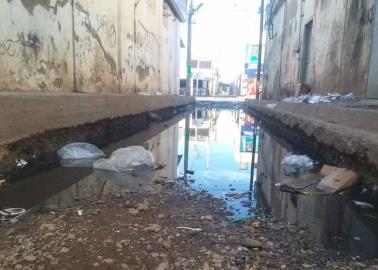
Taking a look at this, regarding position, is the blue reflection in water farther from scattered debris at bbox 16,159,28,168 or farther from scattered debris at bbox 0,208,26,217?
scattered debris at bbox 16,159,28,168

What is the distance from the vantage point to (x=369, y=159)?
9.87 ft

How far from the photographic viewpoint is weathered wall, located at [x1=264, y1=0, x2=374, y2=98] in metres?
6.07

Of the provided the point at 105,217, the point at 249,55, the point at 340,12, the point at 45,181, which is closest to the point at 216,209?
the point at 105,217

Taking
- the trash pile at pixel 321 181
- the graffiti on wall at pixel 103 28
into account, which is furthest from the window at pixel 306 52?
the trash pile at pixel 321 181

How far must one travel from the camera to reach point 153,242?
1934 millimetres

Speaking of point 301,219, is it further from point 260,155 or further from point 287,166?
point 260,155

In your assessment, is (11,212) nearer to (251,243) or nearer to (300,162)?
(251,243)

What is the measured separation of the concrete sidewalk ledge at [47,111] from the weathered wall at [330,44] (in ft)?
13.6

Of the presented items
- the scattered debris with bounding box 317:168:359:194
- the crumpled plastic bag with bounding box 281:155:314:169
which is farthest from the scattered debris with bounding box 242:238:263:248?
the crumpled plastic bag with bounding box 281:155:314:169

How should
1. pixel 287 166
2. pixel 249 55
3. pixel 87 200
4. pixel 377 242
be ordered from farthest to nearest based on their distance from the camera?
1. pixel 249 55
2. pixel 287 166
3. pixel 87 200
4. pixel 377 242

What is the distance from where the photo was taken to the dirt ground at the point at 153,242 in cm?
172

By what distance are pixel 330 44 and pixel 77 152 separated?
6.16 meters

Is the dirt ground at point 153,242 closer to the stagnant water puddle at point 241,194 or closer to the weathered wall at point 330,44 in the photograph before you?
the stagnant water puddle at point 241,194

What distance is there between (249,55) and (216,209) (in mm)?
31393
